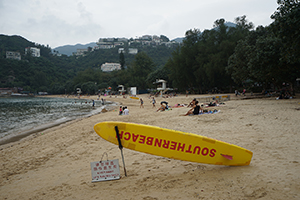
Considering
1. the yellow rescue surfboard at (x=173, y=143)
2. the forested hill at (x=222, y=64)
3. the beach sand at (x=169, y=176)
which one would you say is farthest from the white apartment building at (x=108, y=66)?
the yellow rescue surfboard at (x=173, y=143)

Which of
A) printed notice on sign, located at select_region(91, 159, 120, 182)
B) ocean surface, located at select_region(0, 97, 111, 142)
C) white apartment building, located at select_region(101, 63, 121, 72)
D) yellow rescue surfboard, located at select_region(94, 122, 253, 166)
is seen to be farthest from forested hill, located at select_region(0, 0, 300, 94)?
white apartment building, located at select_region(101, 63, 121, 72)

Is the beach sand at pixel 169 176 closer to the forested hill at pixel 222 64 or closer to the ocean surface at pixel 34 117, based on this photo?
the ocean surface at pixel 34 117

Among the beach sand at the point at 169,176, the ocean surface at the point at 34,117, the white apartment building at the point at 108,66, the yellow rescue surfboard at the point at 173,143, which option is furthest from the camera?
the white apartment building at the point at 108,66

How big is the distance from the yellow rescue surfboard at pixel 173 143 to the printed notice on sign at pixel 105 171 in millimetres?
518

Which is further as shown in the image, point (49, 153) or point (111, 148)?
point (49, 153)

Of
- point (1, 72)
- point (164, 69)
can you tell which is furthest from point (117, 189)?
point (1, 72)

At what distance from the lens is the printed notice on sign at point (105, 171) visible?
398 cm

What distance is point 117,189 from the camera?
355cm

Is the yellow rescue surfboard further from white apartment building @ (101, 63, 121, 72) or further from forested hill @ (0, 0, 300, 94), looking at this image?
white apartment building @ (101, 63, 121, 72)

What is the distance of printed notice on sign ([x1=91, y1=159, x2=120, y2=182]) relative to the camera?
3980 mm

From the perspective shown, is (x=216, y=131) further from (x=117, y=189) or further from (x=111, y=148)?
(x=117, y=189)

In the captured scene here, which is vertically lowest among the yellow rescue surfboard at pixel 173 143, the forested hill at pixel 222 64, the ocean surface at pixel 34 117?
the ocean surface at pixel 34 117

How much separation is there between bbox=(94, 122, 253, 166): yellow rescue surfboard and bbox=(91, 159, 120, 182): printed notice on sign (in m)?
0.52

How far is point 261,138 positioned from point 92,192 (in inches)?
209
